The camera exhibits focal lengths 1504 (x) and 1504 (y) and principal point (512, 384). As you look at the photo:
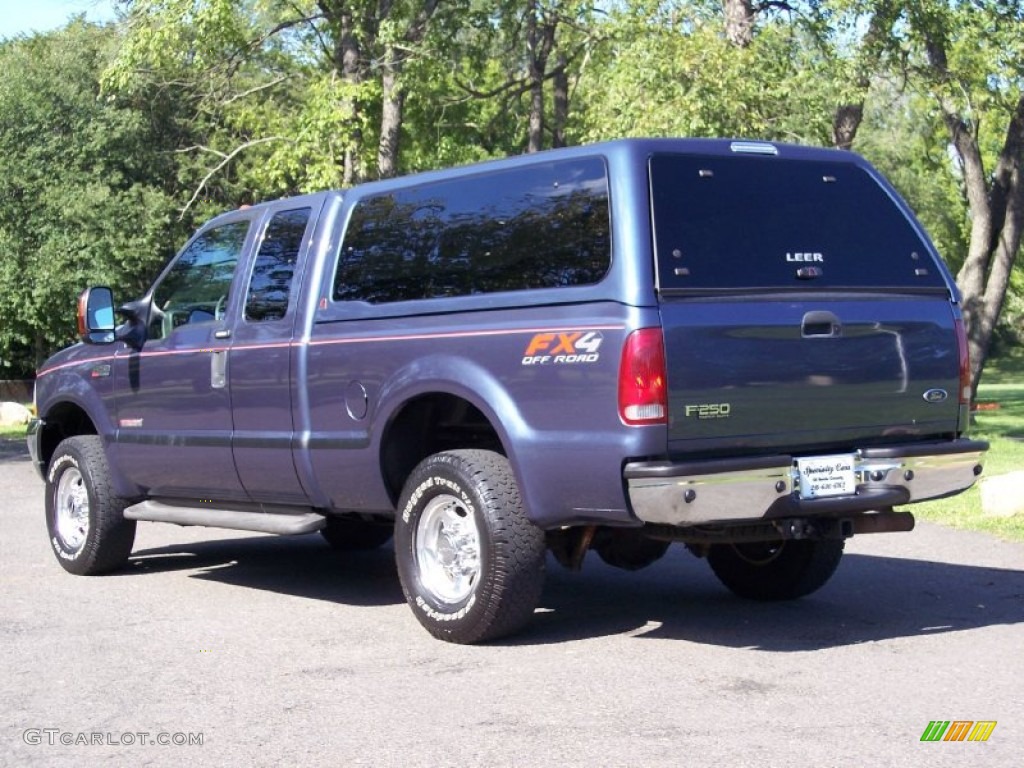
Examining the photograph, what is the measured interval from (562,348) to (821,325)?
119 centimetres

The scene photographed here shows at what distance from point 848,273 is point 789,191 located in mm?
474

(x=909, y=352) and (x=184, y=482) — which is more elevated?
(x=909, y=352)

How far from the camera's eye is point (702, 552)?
7.55 m

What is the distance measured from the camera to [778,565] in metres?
8.02

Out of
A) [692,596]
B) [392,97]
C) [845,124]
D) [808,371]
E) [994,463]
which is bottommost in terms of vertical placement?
[994,463]

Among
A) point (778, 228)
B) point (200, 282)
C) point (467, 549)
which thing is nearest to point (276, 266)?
point (200, 282)

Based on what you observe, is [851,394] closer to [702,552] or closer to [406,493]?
[702,552]

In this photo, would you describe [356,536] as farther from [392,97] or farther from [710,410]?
[392,97]

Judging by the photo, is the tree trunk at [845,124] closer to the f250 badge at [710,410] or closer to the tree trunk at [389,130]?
the tree trunk at [389,130]

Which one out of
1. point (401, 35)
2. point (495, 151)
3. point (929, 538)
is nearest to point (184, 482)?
point (929, 538)

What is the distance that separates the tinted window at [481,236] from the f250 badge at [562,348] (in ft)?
0.87

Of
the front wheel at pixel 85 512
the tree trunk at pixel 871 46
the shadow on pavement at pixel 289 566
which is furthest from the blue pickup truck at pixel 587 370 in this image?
the tree trunk at pixel 871 46

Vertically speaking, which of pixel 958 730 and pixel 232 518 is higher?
pixel 232 518

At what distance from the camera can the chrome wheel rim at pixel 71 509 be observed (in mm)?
9570
